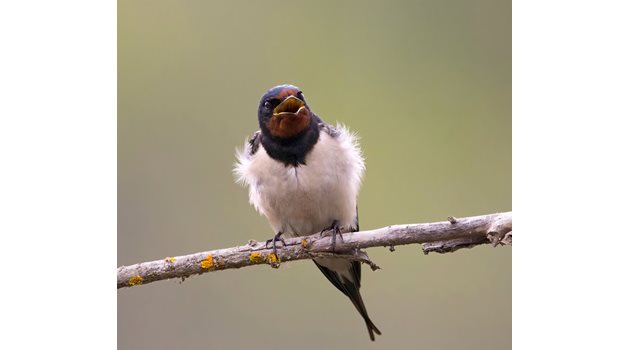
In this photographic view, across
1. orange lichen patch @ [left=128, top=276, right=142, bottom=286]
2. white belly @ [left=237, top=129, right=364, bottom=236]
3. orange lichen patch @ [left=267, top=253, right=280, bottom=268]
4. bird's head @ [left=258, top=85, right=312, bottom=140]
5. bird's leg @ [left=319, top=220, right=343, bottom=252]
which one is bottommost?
orange lichen patch @ [left=128, top=276, right=142, bottom=286]

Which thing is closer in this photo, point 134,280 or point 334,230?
point 134,280

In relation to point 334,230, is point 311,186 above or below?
above

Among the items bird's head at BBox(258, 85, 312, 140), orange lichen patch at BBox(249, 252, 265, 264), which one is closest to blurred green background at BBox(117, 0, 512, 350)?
bird's head at BBox(258, 85, 312, 140)

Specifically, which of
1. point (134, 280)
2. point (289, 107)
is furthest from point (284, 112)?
point (134, 280)

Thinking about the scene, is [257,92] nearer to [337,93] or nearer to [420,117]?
[337,93]

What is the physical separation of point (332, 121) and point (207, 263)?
44.4 inches

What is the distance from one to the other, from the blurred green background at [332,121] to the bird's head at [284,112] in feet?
0.95

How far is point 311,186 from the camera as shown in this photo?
3.26 m

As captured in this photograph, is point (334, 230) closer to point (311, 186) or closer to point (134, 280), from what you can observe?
point (311, 186)

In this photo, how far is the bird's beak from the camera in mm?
3184

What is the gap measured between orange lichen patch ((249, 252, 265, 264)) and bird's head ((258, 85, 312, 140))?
627 mm

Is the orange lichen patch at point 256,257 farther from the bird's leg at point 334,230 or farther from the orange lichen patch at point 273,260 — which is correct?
the bird's leg at point 334,230

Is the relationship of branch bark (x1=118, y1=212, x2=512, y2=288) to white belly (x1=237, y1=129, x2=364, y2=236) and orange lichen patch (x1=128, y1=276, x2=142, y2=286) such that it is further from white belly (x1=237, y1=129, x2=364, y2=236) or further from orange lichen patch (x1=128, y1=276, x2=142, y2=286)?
white belly (x1=237, y1=129, x2=364, y2=236)

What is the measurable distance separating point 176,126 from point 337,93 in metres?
0.84
